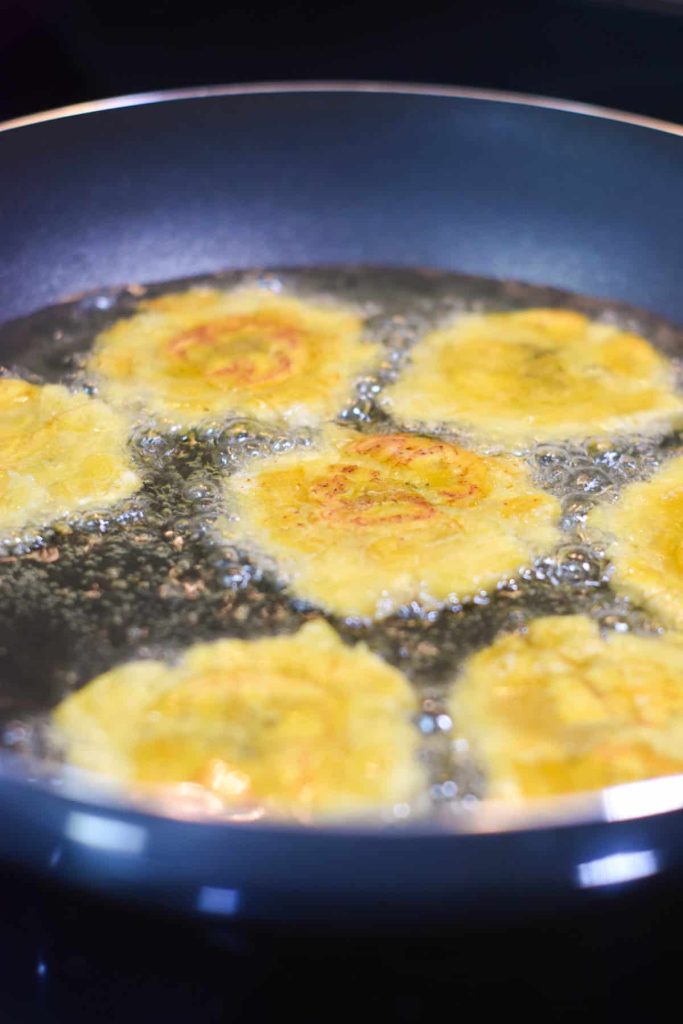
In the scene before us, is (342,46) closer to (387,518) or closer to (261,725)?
(387,518)

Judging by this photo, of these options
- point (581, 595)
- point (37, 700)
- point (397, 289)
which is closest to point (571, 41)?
point (397, 289)

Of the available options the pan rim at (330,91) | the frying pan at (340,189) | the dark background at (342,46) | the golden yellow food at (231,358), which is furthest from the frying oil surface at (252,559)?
the dark background at (342,46)

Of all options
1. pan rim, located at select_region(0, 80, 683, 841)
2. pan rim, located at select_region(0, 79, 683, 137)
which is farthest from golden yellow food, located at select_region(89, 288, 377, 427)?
pan rim, located at select_region(0, 80, 683, 841)

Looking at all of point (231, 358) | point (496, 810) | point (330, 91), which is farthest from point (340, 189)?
point (496, 810)

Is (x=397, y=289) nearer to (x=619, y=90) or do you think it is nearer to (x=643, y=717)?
(x=619, y=90)

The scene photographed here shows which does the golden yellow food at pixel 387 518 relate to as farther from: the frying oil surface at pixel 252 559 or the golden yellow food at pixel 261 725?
the golden yellow food at pixel 261 725
